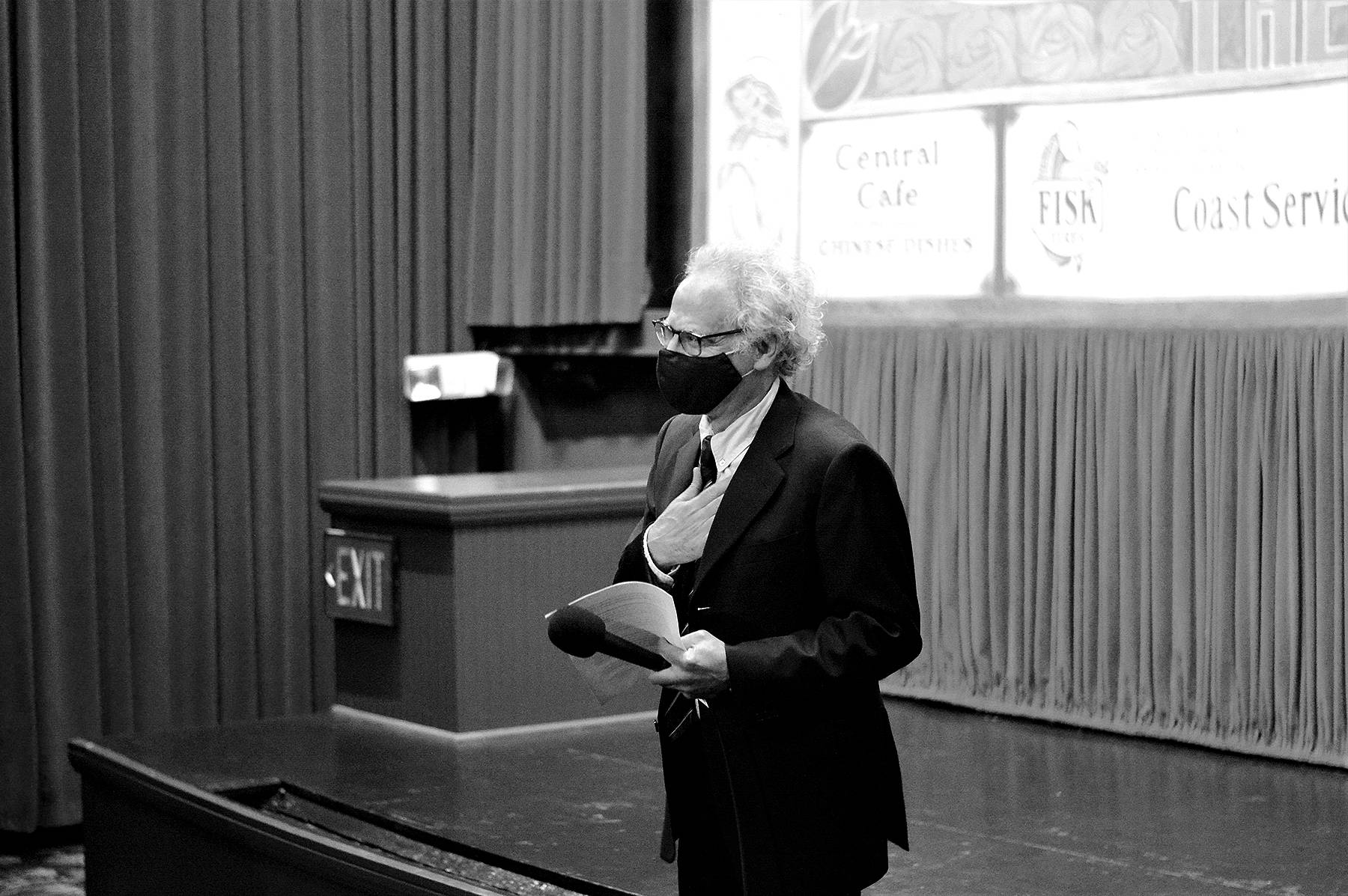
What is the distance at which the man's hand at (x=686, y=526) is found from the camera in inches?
100

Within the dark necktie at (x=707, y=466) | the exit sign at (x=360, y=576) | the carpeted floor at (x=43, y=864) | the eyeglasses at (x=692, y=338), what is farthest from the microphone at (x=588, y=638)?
the carpeted floor at (x=43, y=864)

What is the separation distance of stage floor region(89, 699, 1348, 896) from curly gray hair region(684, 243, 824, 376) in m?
Answer: 1.24

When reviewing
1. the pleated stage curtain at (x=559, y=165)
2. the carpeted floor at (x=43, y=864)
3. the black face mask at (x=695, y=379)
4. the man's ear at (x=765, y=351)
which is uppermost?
the pleated stage curtain at (x=559, y=165)

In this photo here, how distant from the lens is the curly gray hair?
8.33ft

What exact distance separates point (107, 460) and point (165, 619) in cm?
57

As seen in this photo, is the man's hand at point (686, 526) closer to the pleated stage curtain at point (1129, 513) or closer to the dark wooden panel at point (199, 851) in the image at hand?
the dark wooden panel at point (199, 851)

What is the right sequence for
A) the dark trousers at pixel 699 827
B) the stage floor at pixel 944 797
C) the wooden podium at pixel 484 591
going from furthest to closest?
1. the wooden podium at pixel 484 591
2. the stage floor at pixel 944 797
3. the dark trousers at pixel 699 827

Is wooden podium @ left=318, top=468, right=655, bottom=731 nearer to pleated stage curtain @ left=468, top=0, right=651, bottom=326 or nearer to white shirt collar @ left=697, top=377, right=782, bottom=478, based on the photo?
pleated stage curtain @ left=468, top=0, right=651, bottom=326

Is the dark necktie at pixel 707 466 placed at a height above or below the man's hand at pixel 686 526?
above

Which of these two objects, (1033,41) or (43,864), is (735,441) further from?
(43,864)

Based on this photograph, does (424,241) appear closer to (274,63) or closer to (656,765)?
(274,63)

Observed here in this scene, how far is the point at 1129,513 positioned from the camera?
15.5ft

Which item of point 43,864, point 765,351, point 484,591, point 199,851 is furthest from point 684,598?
point 43,864

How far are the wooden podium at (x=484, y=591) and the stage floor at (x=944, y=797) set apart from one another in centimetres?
9
